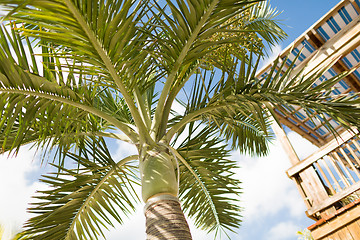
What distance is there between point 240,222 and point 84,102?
8.48 ft

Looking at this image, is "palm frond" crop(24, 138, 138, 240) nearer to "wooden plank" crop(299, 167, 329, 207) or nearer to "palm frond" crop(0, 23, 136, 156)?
"palm frond" crop(0, 23, 136, 156)

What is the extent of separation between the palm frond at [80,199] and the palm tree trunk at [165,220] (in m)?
0.66

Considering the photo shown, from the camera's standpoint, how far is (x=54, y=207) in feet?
9.76

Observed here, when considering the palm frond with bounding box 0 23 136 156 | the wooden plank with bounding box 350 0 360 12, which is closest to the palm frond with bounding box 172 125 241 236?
the palm frond with bounding box 0 23 136 156

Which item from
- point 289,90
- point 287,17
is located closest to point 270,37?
point 287,17

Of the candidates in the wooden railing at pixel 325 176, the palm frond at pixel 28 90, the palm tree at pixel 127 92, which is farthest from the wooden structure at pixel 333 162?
the palm frond at pixel 28 90

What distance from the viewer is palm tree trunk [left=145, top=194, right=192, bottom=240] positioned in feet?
6.91

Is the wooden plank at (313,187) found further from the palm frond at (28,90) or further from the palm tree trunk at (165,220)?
the palm frond at (28,90)

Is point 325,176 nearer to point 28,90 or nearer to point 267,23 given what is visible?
point 267,23

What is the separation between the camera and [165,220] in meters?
2.17

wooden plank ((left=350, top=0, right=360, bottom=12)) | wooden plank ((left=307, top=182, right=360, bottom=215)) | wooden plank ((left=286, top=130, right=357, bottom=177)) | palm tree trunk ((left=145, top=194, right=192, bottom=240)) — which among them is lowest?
palm tree trunk ((left=145, top=194, right=192, bottom=240))

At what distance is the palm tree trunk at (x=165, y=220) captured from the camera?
6.91 feet

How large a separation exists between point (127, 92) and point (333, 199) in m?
3.37

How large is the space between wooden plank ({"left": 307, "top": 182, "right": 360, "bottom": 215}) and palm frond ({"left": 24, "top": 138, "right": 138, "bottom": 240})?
2.73 meters
